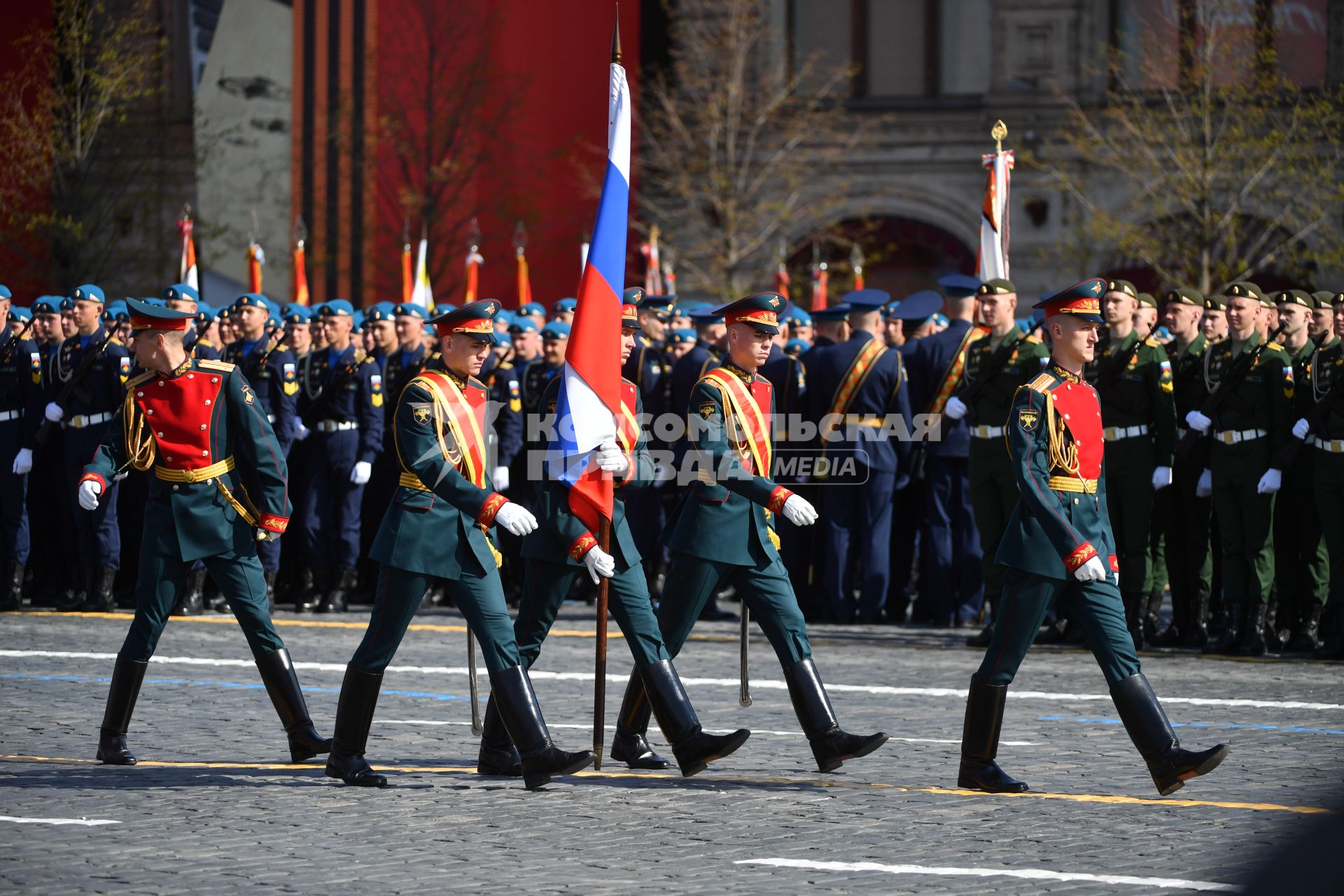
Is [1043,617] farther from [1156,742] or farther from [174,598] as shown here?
[174,598]

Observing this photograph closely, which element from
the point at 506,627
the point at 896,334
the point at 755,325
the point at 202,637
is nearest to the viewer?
the point at 506,627

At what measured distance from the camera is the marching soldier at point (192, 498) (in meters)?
8.28

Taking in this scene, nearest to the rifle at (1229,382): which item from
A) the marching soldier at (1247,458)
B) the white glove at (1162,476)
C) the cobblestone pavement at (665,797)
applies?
the marching soldier at (1247,458)

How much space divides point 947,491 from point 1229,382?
244cm

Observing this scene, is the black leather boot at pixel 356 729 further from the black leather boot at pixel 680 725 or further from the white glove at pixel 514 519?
the black leather boot at pixel 680 725

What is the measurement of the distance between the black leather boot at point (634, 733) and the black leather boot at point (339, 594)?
6389 millimetres

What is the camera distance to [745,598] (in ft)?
27.3

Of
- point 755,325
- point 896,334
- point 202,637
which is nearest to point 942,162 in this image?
point 896,334

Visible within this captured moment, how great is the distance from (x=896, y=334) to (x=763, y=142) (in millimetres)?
13421

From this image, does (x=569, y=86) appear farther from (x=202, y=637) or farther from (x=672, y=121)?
(x=202, y=637)

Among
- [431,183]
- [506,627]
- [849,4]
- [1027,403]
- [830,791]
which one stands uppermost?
[849,4]

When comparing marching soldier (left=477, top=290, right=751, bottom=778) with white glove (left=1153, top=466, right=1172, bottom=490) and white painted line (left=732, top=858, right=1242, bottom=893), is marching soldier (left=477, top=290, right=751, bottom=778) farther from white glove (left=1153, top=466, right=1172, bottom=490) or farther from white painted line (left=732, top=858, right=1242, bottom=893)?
white glove (left=1153, top=466, right=1172, bottom=490)

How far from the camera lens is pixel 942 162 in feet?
95.9

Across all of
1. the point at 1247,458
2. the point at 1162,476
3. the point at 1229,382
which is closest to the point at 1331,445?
the point at 1247,458
